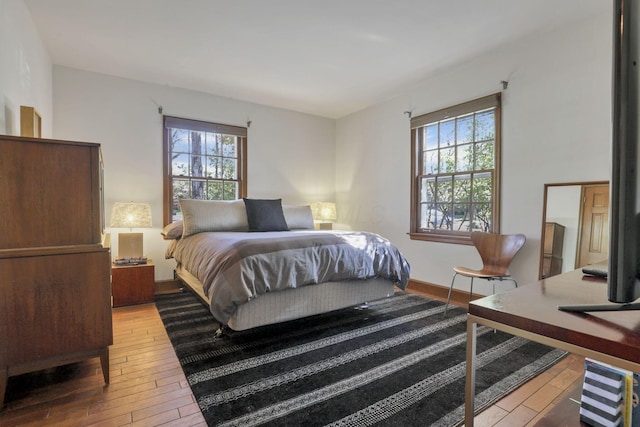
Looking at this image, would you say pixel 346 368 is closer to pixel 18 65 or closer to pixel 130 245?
pixel 130 245

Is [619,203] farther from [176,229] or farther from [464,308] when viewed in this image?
[176,229]

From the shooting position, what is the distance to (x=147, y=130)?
3.82m

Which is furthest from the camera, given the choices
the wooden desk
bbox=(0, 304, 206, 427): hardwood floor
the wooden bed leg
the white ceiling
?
the white ceiling

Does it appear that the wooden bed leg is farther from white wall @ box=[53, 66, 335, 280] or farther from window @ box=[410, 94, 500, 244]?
window @ box=[410, 94, 500, 244]

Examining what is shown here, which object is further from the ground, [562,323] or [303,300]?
[562,323]

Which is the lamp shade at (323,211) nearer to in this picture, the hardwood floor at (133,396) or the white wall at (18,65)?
the hardwood floor at (133,396)

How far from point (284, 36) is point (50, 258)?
2.40 meters

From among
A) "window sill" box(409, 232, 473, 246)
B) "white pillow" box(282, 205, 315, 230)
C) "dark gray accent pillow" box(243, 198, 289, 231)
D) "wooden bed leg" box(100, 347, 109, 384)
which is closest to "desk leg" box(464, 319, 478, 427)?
"wooden bed leg" box(100, 347, 109, 384)

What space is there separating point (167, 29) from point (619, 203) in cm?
320

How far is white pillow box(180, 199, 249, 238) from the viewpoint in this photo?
10.9 feet

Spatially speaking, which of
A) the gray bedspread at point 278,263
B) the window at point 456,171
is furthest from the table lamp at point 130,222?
the window at point 456,171

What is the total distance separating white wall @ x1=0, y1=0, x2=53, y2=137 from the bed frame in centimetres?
173

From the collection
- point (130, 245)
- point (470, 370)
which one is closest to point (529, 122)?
point (470, 370)

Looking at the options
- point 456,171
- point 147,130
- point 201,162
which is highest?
point 147,130
